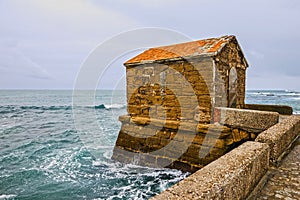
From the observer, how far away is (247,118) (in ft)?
17.4

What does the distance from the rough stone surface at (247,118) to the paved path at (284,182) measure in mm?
1563

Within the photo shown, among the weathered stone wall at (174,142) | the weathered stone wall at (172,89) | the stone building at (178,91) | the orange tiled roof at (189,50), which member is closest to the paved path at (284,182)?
the weathered stone wall at (174,142)

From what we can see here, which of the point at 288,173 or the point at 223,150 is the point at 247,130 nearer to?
the point at 223,150

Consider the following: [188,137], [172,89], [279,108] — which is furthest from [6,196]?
[279,108]

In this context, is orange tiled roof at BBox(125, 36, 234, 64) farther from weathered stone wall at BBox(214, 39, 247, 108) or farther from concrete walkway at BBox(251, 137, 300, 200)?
concrete walkway at BBox(251, 137, 300, 200)

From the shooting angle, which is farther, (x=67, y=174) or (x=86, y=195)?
(x=67, y=174)

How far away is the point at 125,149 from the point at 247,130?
15.7 feet

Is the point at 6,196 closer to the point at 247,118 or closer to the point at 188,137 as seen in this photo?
the point at 188,137

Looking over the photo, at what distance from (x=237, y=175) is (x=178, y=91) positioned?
15.3 feet

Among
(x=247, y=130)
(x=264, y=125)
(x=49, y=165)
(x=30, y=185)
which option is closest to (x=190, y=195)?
(x=264, y=125)

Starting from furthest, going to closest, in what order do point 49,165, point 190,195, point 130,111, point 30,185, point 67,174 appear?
point 49,165 < point 130,111 < point 67,174 < point 30,185 < point 190,195

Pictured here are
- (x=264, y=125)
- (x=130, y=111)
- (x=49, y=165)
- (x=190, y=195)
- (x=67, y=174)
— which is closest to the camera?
(x=190, y=195)

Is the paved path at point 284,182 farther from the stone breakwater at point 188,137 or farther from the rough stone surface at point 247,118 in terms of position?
the stone breakwater at point 188,137

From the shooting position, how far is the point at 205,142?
6.03 m
